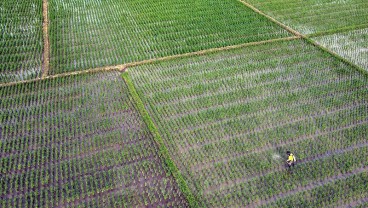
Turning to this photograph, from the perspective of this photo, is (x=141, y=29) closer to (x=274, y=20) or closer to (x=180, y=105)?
(x=180, y=105)

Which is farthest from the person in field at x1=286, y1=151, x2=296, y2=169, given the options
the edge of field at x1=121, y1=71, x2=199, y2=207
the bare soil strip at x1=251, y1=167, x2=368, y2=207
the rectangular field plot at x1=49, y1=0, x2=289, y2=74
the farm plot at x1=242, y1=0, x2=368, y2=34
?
the farm plot at x1=242, y1=0, x2=368, y2=34

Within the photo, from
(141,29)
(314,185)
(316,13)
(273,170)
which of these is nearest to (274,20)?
(316,13)

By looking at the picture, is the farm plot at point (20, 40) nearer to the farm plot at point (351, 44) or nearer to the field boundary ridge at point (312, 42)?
the field boundary ridge at point (312, 42)

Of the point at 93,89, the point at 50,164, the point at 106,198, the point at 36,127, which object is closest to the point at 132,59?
the point at 93,89

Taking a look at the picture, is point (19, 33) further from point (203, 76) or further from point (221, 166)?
point (221, 166)

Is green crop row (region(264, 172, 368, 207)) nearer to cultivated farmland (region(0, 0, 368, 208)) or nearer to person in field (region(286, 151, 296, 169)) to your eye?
cultivated farmland (region(0, 0, 368, 208))

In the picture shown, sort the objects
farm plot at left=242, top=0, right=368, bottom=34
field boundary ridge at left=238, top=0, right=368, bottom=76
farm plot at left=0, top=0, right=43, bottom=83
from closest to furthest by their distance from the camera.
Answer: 1. farm plot at left=0, top=0, right=43, bottom=83
2. field boundary ridge at left=238, top=0, right=368, bottom=76
3. farm plot at left=242, top=0, right=368, bottom=34

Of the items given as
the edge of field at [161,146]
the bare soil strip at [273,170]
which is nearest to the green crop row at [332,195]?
the bare soil strip at [273,170]

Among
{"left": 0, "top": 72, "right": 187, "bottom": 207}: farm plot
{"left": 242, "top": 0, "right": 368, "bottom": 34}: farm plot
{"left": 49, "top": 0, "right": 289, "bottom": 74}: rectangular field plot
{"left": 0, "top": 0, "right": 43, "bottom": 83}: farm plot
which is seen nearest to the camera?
{"left": 0, "top": 72, "right": 187, "bottom": 207}: farm plot
